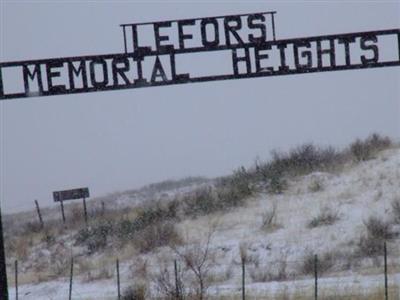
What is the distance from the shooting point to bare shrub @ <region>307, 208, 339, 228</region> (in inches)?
1214

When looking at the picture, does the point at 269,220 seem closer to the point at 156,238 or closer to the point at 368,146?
the point at 156,238

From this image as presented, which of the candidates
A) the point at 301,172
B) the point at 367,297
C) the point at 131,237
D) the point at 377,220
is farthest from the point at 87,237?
the point at 367,297

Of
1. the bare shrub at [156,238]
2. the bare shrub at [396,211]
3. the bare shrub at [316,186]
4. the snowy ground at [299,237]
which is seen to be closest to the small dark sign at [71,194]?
the bare shrub at [156,238]

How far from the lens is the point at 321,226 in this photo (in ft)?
101

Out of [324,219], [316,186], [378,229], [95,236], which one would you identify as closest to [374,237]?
[378,229]

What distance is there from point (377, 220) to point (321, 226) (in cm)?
228

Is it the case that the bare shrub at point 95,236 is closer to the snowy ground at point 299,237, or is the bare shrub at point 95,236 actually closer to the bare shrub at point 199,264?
the snowy ground at point 299,237

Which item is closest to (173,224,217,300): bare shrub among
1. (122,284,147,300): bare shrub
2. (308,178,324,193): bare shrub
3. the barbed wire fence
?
the barbed wire fence

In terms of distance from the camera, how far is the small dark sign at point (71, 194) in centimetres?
→ 3612

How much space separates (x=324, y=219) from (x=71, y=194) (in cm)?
1068

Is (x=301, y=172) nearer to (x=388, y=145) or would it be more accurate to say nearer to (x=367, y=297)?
(x=388, y=145)

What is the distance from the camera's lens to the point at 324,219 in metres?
31.0

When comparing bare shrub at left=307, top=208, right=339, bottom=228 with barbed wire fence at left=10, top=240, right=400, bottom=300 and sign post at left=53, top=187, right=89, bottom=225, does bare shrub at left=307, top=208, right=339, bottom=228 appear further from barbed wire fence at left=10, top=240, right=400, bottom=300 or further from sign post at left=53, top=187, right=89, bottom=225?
sign post at left=53, top=187, right=89, bottom=225

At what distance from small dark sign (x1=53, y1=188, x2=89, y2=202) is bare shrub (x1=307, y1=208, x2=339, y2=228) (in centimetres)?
954
